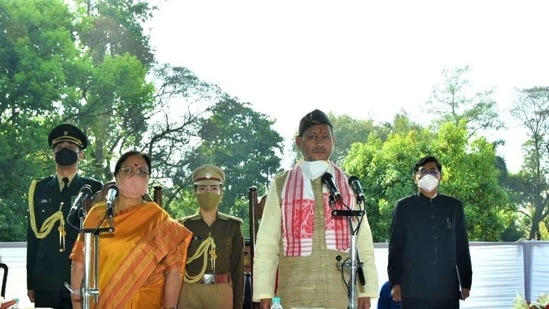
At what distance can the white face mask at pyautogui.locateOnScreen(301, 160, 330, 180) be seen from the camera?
3.68 meters

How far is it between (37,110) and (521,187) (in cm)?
1350

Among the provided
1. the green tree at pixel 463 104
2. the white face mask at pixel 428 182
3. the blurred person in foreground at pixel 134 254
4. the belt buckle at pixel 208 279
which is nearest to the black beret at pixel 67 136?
the belt buckle at pixel 208 279

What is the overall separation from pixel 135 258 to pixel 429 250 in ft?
7.28

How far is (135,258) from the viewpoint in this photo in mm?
3391

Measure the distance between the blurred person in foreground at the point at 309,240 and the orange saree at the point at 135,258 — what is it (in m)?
0.39

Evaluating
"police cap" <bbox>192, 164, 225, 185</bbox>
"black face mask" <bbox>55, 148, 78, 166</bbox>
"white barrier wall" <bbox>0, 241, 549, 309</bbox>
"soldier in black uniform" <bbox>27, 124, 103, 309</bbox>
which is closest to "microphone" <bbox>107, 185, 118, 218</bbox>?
"soldier in black uniform" <bbox>27, 124, 103, 309</bbox>

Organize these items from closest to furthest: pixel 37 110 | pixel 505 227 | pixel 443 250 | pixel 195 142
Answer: pixel 443 250 → pixel 37 110 → pixel 195 142 → pixel 505 227

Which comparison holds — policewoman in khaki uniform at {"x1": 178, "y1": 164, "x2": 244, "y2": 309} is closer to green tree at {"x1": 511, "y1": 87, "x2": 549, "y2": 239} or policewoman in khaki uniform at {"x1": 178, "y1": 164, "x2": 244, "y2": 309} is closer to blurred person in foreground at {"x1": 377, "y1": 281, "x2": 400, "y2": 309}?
blurred person in foreground at {"x1": 377, "y1": 281, "x2": 400, "y2": 309}

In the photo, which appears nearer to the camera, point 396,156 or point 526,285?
point 526,285

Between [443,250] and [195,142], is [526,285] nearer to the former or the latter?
[443,250]

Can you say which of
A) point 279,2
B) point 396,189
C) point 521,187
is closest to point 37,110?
point 279,2

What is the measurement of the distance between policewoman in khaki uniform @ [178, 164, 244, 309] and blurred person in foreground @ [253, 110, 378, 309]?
103 centimetres

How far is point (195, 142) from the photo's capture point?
66.4 ft

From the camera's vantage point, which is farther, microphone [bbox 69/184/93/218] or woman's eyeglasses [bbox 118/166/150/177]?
woman's eyeglasses [bbox 118/166/150/177]
